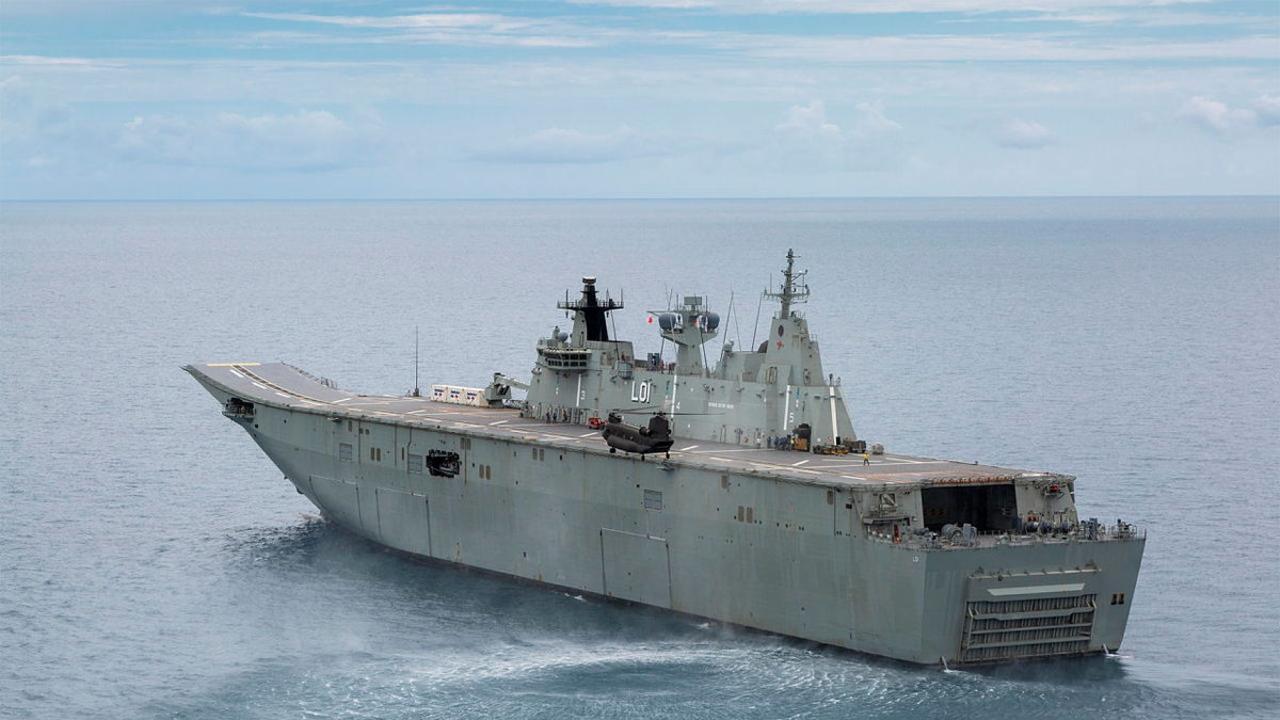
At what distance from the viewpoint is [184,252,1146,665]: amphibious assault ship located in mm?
43594

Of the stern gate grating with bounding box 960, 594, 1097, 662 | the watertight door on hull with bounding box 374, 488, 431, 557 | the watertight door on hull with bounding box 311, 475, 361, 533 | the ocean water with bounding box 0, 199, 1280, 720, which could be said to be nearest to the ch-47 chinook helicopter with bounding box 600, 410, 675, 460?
the ocean water with bounding box 0, 199, 1280, 720

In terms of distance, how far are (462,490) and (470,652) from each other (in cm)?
1020

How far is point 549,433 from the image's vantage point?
5456 centimetres

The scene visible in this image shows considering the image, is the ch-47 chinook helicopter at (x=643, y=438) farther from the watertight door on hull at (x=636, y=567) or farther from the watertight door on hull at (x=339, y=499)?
the watertight door on hull at (x=339, y=499)

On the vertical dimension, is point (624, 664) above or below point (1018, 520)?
below

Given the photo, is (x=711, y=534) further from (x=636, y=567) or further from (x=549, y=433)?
(x=549, y=433)

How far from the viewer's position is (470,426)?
182ft

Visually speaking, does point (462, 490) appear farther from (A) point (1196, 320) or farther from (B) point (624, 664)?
(A) point (1196, 320)

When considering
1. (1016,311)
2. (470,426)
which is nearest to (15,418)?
(470,426)

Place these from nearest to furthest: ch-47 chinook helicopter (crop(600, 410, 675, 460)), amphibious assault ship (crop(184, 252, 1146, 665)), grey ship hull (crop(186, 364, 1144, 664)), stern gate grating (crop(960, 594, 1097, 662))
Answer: stern gate grating (crop(960, 594, 1097, 662))
grey ship hull (crop(186, 364, 1144, 664))
amphibious assault ship (crop(184, 252, 1146, 665))
ch-47 chinook helicopter (crop(600, 410, 675, 460))

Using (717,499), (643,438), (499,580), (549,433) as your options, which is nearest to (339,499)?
(499,580)

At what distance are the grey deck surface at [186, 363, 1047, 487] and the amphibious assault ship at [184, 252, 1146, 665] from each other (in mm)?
136

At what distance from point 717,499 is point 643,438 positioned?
9.92 feet

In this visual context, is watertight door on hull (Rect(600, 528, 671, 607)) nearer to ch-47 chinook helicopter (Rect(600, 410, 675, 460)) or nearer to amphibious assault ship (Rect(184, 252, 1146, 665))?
amphibious assault ship (Rect(184, 252, 1146, 665))
